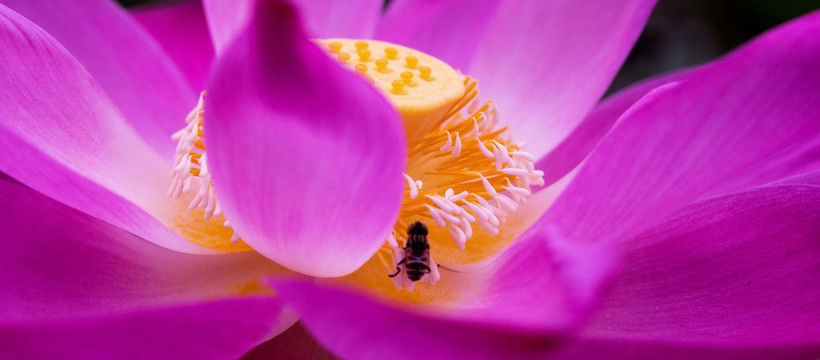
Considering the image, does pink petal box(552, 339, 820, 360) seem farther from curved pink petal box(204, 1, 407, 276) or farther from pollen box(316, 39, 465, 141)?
pollen box(316, 39, 465, 141)

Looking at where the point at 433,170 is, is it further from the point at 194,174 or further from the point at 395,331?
the point at 395,331

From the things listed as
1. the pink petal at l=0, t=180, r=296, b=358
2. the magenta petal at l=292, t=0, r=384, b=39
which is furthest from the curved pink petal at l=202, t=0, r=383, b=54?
the pink petal at l=0, t=180, r=296, b=358

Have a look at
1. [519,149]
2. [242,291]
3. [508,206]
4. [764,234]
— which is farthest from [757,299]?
[242,291]

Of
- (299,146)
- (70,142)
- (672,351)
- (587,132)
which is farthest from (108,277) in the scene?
(587,132)

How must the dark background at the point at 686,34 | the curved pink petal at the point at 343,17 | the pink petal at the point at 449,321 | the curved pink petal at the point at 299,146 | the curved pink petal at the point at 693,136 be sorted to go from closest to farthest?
1. the pink petal at the point at 449,321
2. the curved pink petal at the point at 299,146
3. the curved pink petal at the point at 693,136
4. the curved pink petal at the point at 343,17
5. the dark background at the point at 686,34

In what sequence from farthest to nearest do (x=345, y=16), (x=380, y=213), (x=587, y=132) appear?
(x=345, y=16)
(x=587, y=132)
(x=380, y=213)

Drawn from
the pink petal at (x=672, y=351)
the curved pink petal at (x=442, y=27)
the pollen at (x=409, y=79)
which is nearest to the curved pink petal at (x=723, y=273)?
the pink petal at (x=672, y=351)

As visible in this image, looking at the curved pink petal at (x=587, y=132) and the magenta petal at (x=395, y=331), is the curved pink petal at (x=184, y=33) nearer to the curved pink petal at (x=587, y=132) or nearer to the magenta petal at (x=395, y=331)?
the curved pink petal at (x=587, y=132)
